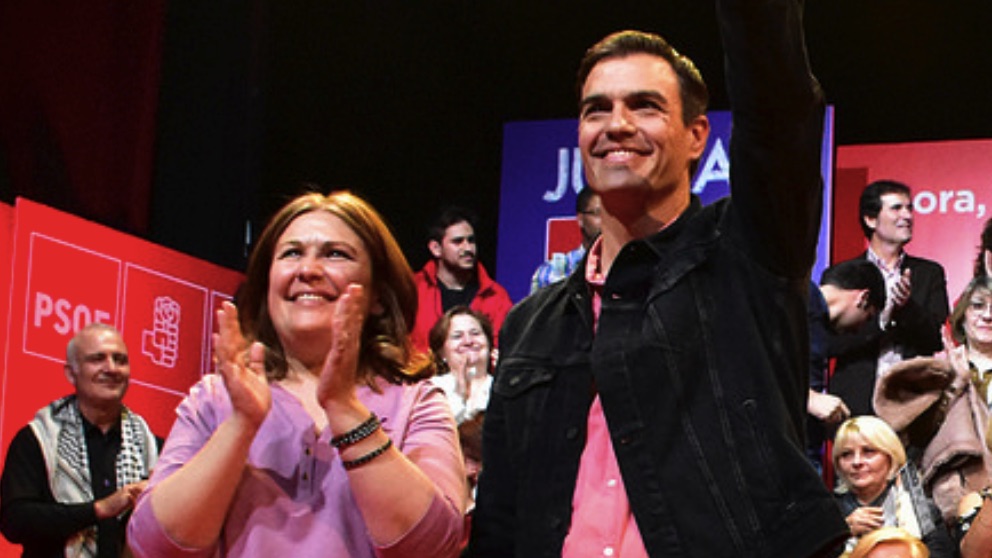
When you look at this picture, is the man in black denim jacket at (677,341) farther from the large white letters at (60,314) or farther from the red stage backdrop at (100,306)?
the large white letters at (60,314)

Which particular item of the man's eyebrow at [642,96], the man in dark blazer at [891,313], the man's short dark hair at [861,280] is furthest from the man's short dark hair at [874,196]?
the man's eyebrow at [642,96]

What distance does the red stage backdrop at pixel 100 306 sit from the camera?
660cm

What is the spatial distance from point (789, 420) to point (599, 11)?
7.60 metres

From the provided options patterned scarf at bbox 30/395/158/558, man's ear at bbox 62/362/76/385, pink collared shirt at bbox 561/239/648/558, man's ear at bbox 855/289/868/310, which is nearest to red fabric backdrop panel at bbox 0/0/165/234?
man's ear at bbox 62/362/76/385

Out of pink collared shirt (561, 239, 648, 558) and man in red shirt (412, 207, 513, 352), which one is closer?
pink collared shirt (561, 239, 648, 558)

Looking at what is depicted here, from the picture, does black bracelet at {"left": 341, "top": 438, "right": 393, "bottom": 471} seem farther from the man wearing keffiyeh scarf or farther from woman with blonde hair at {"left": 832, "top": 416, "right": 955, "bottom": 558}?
the man wearing keffiyeh scarf

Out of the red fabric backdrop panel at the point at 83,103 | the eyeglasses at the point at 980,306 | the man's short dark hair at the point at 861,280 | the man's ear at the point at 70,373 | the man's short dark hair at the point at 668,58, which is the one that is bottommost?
the man's short dark hair at the point at 668,58

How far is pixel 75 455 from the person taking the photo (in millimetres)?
5957

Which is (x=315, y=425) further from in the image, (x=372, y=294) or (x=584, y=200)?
(x=584, y=200)

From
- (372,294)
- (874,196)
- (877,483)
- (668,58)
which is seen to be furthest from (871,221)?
(668,58)

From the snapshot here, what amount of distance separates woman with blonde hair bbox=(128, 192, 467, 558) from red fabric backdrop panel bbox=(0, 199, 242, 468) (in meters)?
3.95

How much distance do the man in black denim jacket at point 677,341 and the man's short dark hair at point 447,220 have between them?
17.8 ft

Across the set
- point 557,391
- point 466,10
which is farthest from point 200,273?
point 557,391

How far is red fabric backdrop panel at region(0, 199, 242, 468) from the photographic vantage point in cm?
661
